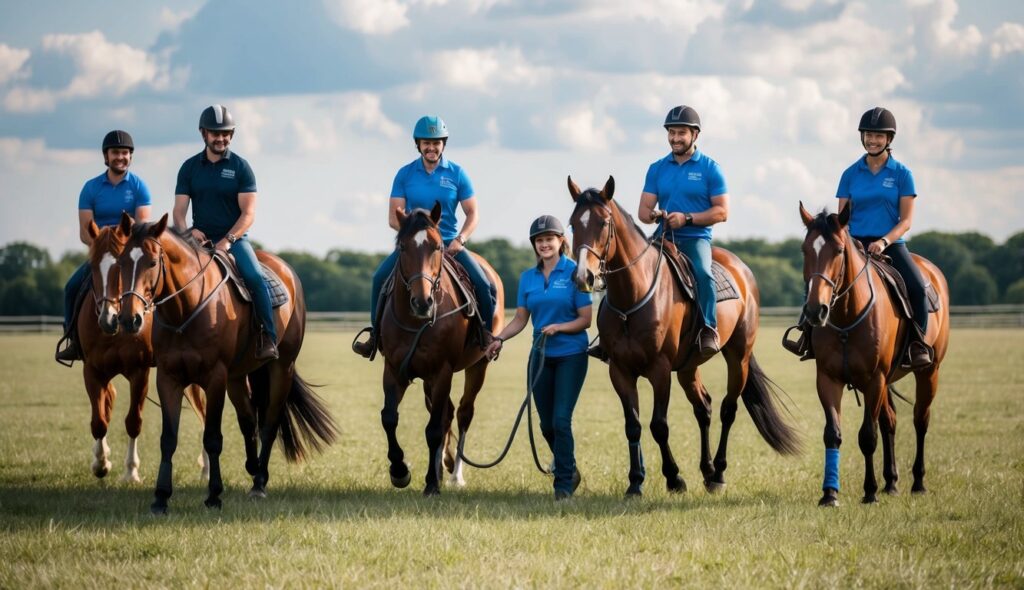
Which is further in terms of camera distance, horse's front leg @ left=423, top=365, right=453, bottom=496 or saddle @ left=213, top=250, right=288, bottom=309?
horse's front leg @ left=423, top=365, right=453, bottom=496

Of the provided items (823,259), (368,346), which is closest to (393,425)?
(368,346)

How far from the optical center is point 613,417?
61.6 feet

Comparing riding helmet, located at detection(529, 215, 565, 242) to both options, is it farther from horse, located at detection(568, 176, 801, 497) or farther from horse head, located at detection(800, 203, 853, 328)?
horse head, located at detection(800, 203, 853, 328)

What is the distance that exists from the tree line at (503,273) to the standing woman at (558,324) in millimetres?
74042

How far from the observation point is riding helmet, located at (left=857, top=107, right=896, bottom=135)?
10.4 m

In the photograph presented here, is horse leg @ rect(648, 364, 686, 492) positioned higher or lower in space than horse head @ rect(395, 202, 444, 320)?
lower

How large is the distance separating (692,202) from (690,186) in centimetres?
16

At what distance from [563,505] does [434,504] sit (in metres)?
1.08

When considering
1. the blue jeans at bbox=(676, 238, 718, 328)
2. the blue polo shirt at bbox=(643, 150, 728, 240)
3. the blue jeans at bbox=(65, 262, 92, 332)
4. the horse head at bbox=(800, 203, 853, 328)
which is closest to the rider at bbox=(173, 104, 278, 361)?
the blue jeans at bbox=(65, 262, 92, 332)

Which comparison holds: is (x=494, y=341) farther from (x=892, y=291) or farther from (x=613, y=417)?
(x=613, y=417)

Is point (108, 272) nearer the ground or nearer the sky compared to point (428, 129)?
nearer the ground

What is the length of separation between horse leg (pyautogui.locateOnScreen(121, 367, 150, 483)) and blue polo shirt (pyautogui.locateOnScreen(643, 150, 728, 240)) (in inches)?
Result: 202

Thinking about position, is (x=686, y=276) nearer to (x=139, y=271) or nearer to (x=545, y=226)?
(x=545, y=226)

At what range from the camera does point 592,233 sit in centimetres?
923
